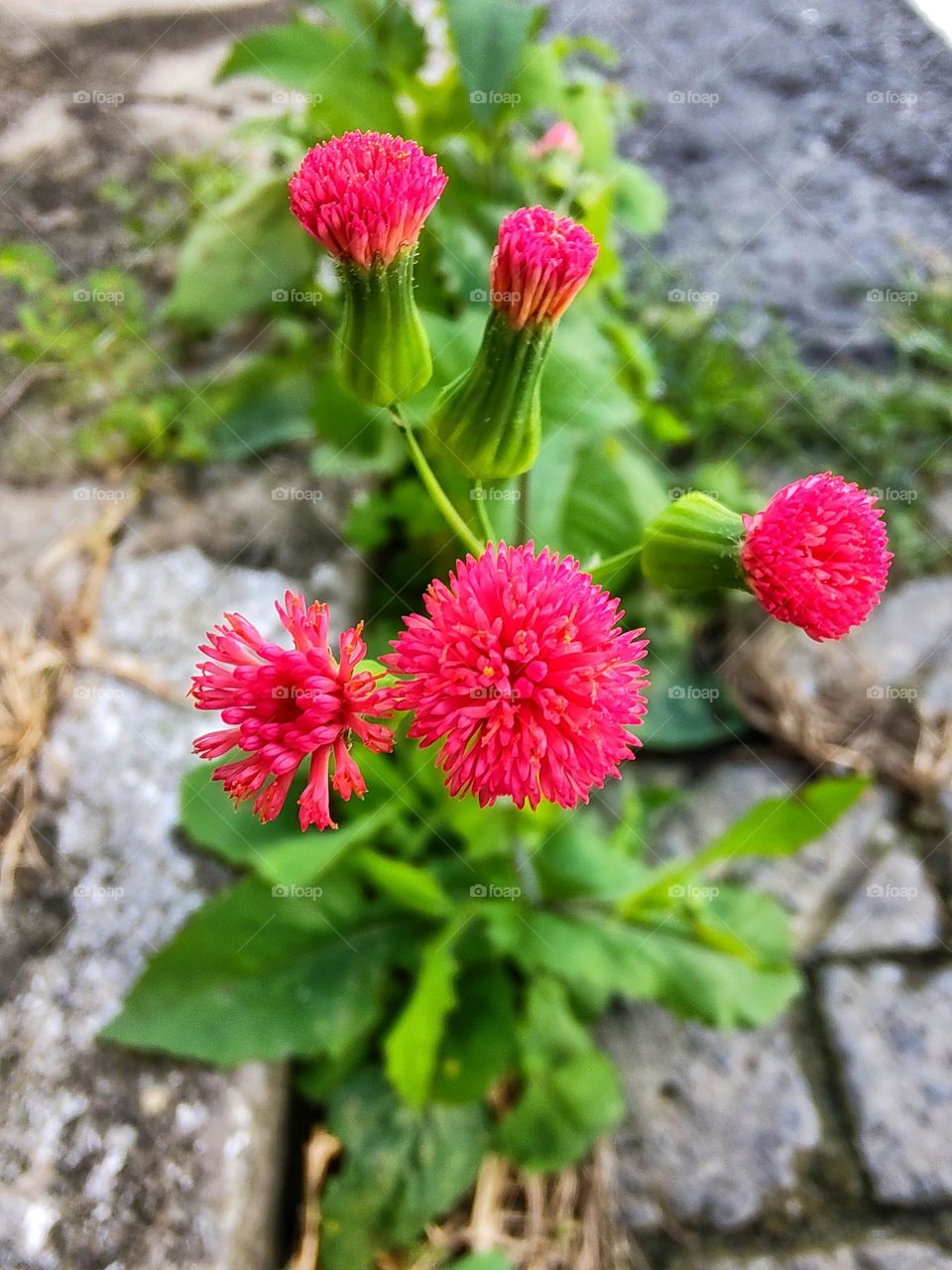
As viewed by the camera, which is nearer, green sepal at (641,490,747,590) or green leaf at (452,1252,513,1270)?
green sepal at (641,490,747,590)

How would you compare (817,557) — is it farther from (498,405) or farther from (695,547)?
(498,405)

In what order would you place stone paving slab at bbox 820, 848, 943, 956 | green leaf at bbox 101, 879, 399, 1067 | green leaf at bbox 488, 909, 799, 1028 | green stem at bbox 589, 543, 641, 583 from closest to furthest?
green stem at bbox 589, 543, 641, 583 → green leaf at bbox 101, 879, 399, 1067 → green leaf at bbox 488, 909, 799, 1028 → stone paving slab at bbox 820, 848, 943, 956

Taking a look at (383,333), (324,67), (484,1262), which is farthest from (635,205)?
A: (484,1262)

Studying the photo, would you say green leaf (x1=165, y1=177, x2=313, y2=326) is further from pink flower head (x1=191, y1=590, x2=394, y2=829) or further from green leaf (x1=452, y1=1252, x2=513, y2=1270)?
green leaf (x1=452, y1=1252, x2=513, y2=1270)

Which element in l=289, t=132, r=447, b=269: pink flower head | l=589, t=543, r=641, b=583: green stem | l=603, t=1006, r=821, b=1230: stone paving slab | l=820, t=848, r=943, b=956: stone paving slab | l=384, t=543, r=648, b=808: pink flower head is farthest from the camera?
l=820, t=848, r=943, b=956: stone paving slab

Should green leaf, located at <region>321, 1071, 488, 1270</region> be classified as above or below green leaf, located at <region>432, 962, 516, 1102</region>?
below

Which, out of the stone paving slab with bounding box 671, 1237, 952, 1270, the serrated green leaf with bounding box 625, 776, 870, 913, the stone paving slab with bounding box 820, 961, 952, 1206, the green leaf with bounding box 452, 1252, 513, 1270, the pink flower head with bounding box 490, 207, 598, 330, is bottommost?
the green leaf with bounding box 452, 1252, 513, 1270

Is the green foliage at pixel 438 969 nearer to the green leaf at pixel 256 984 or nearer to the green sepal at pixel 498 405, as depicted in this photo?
the green leaf at pixel 256 984

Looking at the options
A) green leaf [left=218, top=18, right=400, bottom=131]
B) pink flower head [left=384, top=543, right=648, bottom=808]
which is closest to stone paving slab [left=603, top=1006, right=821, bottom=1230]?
pink flower head [left=384, top=543, right=648, bottom=808]
